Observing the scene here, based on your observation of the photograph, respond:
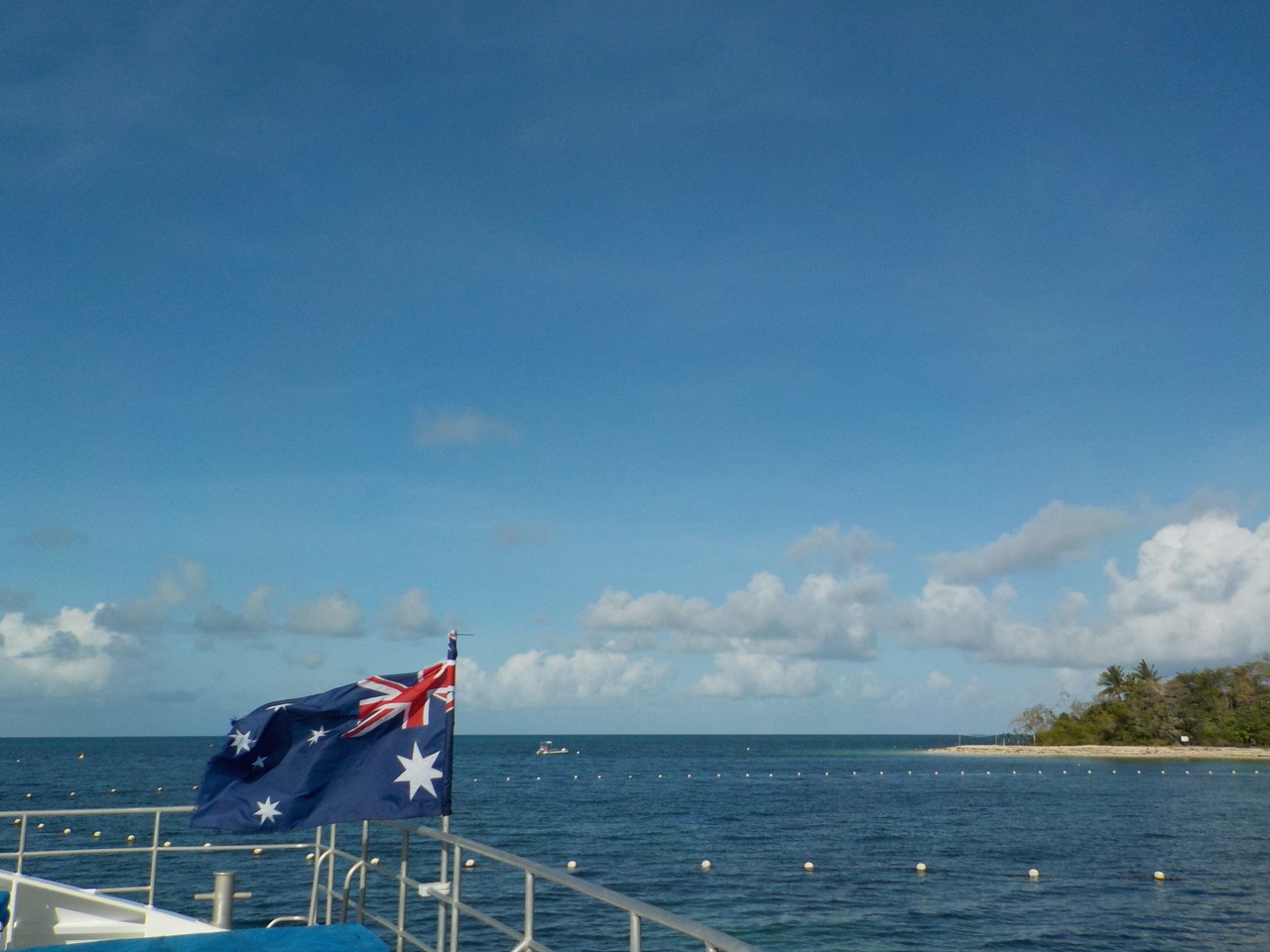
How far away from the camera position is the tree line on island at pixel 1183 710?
13062 cm

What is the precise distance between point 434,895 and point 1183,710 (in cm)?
15325

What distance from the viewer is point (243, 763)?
26.3ft

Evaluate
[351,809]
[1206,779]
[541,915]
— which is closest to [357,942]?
[351,809]

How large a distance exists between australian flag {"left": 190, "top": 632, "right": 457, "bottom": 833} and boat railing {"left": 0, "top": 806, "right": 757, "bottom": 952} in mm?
262

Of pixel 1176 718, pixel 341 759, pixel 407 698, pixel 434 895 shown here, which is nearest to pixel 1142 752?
pixel 1176 718

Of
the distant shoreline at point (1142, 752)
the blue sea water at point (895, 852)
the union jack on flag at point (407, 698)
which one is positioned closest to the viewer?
the union jack on flag at point (407, 698)

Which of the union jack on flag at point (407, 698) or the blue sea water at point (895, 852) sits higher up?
the union jack on flag at point (407, 698)

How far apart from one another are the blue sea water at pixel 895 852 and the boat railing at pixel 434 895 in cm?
173

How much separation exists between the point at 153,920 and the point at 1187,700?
15482 centimetres

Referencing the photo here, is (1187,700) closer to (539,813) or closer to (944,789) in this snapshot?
(944,789)

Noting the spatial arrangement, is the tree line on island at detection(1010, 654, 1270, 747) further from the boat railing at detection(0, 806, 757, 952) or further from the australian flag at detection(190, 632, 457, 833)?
the australian flag at detection(190, 632, 457, 833)

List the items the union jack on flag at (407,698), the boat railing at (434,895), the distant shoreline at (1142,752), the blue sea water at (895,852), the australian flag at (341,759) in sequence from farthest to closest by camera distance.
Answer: the distant shoreline at (1142,752) < the blue sea water at (895,852) < the union jack on flag at (407,698) < the australian flag at (341,759) < the boat railing at (434,895)

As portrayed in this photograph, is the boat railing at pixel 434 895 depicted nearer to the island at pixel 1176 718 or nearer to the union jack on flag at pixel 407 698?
the union jack on flag at pixel 407 698

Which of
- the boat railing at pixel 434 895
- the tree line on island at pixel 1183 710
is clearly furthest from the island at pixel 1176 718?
the boat railing at pixel 434 895
